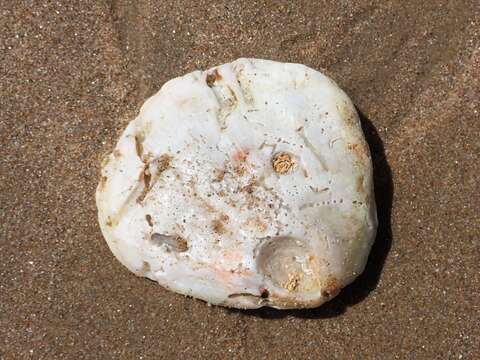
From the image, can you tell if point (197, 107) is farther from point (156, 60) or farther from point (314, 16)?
point (314, 16)

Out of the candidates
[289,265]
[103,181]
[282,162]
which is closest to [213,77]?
[282,162]

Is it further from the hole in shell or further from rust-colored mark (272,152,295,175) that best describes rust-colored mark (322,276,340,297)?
rust-colored mark (272,152,295,175)

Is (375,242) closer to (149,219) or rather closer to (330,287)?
(330,287)

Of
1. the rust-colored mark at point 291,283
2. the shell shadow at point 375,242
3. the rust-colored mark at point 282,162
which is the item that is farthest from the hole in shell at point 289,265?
the shell shadow at point 375,242

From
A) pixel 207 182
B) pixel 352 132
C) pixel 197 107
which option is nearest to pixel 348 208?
pixel 352 132

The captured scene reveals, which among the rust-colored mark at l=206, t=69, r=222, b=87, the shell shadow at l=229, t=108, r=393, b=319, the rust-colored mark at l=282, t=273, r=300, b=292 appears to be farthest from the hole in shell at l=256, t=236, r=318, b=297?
the rust-colored mark at l=206, t=69, r=222, b=87

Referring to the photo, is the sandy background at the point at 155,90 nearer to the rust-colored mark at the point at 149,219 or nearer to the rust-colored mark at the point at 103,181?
the rust-colored mark at the point at 103,181
